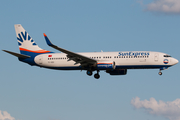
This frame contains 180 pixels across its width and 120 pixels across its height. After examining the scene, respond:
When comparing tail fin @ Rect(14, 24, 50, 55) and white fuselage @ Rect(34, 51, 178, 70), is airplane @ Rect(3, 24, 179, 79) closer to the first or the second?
white fuselage @ Rect(34, 51, 178, 70)

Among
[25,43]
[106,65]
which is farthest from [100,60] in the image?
[25,43]

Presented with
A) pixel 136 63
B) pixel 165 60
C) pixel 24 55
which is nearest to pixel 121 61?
pixel 136 63

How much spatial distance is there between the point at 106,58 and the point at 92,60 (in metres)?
2.75

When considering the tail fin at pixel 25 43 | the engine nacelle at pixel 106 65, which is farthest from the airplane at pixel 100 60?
the tail fin at pixel 25 43

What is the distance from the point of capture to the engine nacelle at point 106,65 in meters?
58.5

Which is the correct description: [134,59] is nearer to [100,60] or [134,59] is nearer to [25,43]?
[100,60]

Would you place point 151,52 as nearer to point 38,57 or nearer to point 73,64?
point 73,64

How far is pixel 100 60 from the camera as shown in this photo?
198ft

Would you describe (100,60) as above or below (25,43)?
below

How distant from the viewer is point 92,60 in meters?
59.1

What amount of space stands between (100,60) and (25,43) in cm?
1604

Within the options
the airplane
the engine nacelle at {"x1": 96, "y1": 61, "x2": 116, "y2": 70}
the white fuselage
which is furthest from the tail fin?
the engine nacelle at {"x1": 96, "y1": 61, "x2": 116, "y2": 70}

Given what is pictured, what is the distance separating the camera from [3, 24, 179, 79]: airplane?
193 ft

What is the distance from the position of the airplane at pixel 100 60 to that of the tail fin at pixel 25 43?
1.23ft
